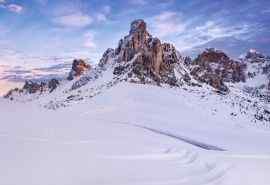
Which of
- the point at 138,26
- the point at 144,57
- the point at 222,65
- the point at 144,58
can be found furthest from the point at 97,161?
the point at 222,65

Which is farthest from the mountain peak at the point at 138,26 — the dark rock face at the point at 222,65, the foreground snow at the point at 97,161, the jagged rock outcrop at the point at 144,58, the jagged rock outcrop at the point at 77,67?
the jagged rock outcrop at the point at 77,67

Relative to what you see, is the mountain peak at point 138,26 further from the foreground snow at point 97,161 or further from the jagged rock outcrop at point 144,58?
the foreground snow at point 97,161

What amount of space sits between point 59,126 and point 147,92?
34934mm

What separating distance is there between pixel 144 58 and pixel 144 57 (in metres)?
0.27

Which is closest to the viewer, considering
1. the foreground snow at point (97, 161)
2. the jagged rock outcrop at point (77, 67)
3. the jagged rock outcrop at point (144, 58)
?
the foreground snow at point (97, 161)

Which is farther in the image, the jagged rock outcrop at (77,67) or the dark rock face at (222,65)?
the dark rock face at (222,65)

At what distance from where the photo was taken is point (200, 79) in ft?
267

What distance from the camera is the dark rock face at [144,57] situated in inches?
2653

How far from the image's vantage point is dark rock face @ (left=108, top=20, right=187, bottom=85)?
221ft

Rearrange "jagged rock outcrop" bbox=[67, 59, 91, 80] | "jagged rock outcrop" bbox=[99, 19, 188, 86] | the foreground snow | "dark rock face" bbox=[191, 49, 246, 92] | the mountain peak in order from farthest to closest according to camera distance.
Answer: "dark rock face" bbox=[191, 49, 246, 92]
"jagged rock outcrop" bbox=[67, 59, 91, 80]
the mountain peak
"jagged rock outcrop" bbox=[99, 19, 188, 86]
the foreground snow

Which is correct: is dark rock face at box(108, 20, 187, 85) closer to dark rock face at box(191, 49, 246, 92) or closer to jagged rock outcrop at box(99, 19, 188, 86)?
jagged rock outcrop at box(99, 19, 188, 86)

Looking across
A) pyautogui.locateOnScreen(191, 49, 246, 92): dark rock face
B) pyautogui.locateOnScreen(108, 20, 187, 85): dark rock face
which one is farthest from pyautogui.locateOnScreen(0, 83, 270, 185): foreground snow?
pyautogui.locateOnScreen(191, 49, 246, 92): dark rock face

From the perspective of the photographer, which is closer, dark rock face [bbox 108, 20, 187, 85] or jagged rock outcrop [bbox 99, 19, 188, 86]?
jagged rock outcrop [bbox 99, 19, 188, 86]

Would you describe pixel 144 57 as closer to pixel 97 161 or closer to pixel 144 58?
pixel 144 58
